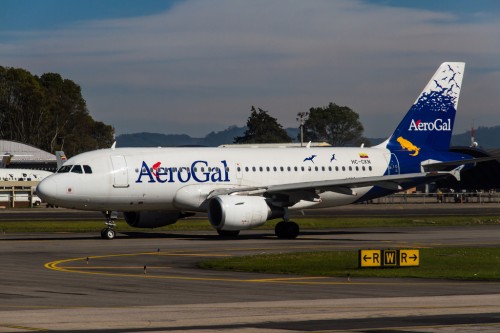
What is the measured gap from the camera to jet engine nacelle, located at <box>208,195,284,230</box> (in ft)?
171

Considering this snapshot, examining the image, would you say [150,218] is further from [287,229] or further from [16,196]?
[16,196]

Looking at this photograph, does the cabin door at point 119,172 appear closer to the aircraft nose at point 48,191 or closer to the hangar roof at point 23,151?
the aircraft nose at point 48,191

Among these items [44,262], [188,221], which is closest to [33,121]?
[188,221]

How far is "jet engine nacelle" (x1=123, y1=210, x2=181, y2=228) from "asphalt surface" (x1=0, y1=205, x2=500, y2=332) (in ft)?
33.0

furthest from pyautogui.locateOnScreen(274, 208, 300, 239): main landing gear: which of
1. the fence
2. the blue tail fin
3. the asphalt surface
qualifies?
the fence

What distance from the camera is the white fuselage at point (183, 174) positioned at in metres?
53.4

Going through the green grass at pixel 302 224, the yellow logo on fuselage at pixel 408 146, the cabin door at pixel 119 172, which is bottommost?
the green grass at pixel 302 224

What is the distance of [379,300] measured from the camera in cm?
2633

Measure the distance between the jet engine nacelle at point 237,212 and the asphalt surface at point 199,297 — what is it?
4889 millimetres

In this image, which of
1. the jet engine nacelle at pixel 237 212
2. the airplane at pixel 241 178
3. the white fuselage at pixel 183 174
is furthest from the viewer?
the white fuselage at pixel 183 174

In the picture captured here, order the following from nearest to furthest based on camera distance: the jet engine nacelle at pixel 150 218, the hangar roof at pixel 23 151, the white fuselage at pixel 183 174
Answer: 1. the white fuselage at pixel 183 174
2. the jet engine nacelle at pixel 150 218
3. the hangar roof at pixel 23 151

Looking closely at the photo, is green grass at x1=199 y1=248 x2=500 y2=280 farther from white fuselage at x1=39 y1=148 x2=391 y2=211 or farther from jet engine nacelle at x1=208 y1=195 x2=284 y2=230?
white fuselage at x1=39 y1=148 x2=391 y2=211

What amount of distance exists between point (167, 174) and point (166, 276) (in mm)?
21571

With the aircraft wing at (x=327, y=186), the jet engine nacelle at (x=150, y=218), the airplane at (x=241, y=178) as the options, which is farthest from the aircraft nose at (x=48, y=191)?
the aircraft wing at (x=327, y=186)
